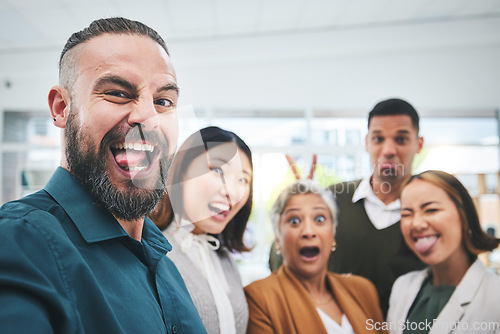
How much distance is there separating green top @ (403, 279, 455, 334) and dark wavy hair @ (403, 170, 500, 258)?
18 centimetres

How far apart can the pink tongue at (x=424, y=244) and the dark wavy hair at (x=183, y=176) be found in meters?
0.65

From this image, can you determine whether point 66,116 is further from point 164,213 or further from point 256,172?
point 256,172

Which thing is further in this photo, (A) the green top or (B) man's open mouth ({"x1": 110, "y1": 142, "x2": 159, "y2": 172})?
(A) the green top

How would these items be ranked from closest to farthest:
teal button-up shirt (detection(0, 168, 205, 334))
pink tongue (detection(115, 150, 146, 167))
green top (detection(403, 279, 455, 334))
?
teal button-up shirt (detection(0, 168, 205, 334)) → pink tongue (detection(115, 150, 146, 167)) → green top (detection(403, 279, 455, 334))

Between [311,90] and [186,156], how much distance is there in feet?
3.19

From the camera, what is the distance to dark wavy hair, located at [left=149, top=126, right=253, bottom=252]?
119 cm

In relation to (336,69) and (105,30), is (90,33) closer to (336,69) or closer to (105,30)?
(105,30)

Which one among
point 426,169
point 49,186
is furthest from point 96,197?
point 426,169

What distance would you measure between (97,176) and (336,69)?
1.57m

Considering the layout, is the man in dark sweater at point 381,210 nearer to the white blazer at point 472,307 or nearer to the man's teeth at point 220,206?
the white blazer at point 472,307

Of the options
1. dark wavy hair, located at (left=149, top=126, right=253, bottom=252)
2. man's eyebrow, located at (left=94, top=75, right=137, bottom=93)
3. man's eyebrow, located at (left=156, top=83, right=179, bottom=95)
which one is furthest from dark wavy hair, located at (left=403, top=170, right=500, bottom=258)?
man's eyebrow, located at (left=94, top=75, right=137, bottom=93)

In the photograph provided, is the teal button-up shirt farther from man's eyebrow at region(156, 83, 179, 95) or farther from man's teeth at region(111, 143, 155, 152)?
man's eyebrow at region(156, 83, 179, 95)

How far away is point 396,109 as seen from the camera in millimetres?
1425

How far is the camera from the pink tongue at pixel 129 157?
775 millimetres
